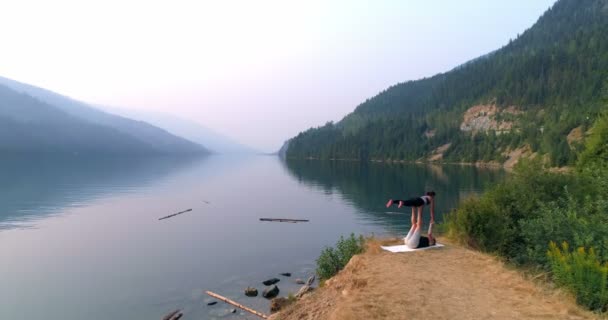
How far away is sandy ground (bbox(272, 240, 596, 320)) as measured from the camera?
1122 centimetres

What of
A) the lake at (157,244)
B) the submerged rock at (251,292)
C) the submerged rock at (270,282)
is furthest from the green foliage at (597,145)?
the submerged rock at (251,292)

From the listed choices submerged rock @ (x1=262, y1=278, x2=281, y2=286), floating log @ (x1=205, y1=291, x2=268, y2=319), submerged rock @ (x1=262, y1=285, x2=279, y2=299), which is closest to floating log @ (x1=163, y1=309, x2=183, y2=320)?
floating log @ (x1=205, y1=291, x2=268, y2=319)

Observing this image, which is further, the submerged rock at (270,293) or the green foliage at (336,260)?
the submerged rock at (270,293)

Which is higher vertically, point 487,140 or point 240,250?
point 487,140

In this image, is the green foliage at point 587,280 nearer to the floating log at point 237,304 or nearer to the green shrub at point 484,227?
the green shrub at point 484,227

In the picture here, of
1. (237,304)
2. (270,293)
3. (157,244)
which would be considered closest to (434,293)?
(237,304)

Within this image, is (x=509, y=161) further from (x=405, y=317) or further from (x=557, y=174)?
(x=405, y=317)

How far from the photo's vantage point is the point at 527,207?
23062 mm

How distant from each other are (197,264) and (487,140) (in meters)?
186

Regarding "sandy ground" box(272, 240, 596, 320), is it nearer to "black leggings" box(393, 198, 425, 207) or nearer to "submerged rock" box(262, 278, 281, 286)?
"black leggings" box(393, 198, 425, 207)

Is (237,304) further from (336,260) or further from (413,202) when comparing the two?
(413,202)

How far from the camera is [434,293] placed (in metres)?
13.0

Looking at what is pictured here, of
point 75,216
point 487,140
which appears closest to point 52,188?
point 75,216

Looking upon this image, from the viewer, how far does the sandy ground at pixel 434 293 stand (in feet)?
36.8
